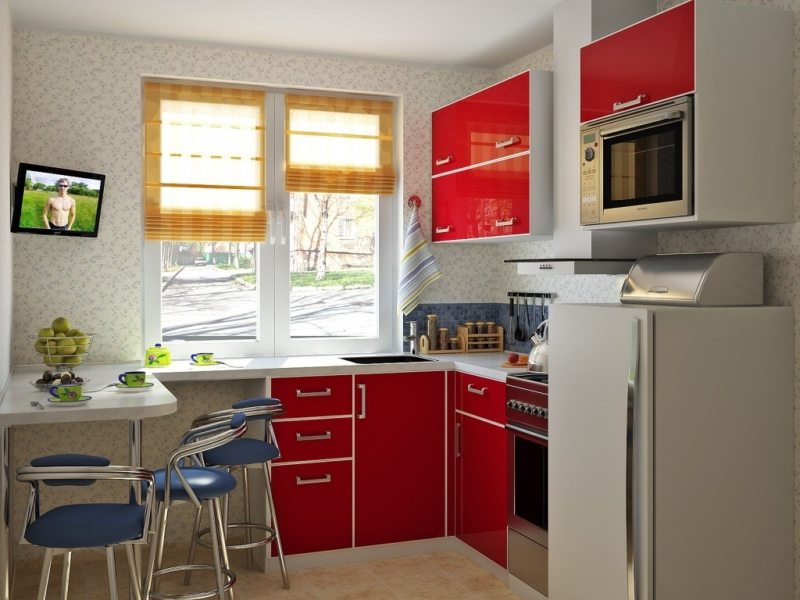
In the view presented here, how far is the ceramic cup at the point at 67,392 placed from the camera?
3059 mm

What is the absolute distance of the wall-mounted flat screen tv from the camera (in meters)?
4.15

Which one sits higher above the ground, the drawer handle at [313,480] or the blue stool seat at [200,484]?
the blue stool seat at [200,484]

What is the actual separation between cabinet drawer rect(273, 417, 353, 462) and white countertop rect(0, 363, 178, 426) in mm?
781

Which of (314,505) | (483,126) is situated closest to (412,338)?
(314,505)

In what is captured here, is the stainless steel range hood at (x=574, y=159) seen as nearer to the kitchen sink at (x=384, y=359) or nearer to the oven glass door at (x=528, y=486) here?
the oven glass door at (x=528, y=486)

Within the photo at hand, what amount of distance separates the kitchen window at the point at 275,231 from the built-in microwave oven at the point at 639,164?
1758mm

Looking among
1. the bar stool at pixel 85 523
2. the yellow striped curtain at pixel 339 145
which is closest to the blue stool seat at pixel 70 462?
the bar stool at pixel 85 523

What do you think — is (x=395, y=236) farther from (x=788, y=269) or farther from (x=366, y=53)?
(x=788, y=269)

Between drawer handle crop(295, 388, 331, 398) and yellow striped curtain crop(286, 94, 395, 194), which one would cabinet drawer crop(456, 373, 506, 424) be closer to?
drawer handle crop(295, 388, 331, 398)

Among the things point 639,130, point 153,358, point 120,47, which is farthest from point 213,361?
point 639,130

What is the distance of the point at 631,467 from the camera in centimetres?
289

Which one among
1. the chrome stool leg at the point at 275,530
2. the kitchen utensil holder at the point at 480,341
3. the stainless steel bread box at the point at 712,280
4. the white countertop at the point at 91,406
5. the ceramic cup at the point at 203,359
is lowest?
the chrome stool leg at the point at 275,530

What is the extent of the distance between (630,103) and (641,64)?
0.14m

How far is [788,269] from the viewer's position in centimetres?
300
